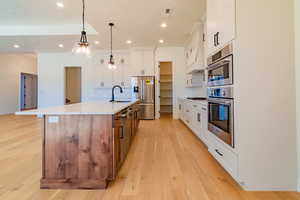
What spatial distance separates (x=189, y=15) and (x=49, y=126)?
153 inches

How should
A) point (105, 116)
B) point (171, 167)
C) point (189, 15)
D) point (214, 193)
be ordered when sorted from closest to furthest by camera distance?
1. point (214, 193)
2. point (105, 116)
3. point (171, 167)
4. point (189, 15)

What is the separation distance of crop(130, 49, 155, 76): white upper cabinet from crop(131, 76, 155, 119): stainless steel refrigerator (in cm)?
28

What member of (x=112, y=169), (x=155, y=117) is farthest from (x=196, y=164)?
(x=155, y=117)

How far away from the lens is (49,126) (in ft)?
6.16

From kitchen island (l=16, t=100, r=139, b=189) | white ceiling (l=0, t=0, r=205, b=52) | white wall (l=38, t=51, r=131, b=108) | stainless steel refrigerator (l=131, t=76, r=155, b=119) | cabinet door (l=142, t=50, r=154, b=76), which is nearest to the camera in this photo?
kitchen island (l=16, t=100, r=139, b=189)

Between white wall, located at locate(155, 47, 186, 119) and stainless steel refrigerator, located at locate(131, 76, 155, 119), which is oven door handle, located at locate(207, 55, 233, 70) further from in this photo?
white wall, located at locate(155, 47, 186, 119)

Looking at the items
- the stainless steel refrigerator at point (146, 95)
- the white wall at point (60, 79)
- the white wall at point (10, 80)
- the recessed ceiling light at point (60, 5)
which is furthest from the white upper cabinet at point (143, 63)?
the white wall at point (10, 80)

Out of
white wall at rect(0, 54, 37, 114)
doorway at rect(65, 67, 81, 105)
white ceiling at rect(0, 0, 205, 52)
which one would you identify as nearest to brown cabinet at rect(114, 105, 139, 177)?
white ceiling at rect(0, 0, 205, 52)

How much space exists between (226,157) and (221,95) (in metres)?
0.76

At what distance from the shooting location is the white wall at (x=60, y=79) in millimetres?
7676

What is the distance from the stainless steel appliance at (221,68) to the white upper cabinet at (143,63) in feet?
14.5

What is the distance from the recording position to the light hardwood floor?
1.71 m

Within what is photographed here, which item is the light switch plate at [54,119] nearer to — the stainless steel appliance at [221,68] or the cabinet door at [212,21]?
the stainless steel appliance at [221,68]

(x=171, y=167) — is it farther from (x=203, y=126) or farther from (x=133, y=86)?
(x=133, y=86)
